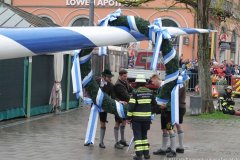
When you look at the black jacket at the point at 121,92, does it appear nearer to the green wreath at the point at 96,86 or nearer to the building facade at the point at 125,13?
the green wreath at the point at 96,86

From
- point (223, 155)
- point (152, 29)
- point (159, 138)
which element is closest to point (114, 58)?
point (159, 138)

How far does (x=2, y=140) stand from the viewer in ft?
39.9

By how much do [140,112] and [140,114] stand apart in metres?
0.04

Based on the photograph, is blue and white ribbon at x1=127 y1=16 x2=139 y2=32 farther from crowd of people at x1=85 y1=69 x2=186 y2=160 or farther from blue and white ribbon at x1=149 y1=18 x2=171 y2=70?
crowd of people at x1=85 y1=69 x2=186 y2=160

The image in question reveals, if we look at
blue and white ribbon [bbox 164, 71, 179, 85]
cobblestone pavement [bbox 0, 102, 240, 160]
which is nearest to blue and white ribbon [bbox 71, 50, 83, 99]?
cobblestone pavement [bbox 0, 102, 240, 160]

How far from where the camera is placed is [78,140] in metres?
12.6

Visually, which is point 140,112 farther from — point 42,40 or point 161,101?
point 42,40

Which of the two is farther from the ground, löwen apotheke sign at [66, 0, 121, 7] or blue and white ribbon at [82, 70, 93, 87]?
löwen apotheke sign at [66, 0, 121, 7]

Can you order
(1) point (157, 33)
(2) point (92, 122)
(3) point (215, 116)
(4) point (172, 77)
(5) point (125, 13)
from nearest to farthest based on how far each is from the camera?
(1) point (157, 33) → (4) point (172, 77) → (2) point (92, 122) → (3) point (215, 116) → (5) point (125, 13)

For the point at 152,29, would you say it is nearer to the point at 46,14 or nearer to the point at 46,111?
the point at 46,111

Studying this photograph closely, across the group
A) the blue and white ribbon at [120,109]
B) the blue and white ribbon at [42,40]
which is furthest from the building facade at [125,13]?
the blue and white ribbon at [42,40]

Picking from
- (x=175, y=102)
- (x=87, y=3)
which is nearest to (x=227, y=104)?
(x=175, y=102)

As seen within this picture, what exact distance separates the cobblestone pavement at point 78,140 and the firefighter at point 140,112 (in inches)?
21.8

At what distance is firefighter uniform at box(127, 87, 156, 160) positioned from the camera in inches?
386
